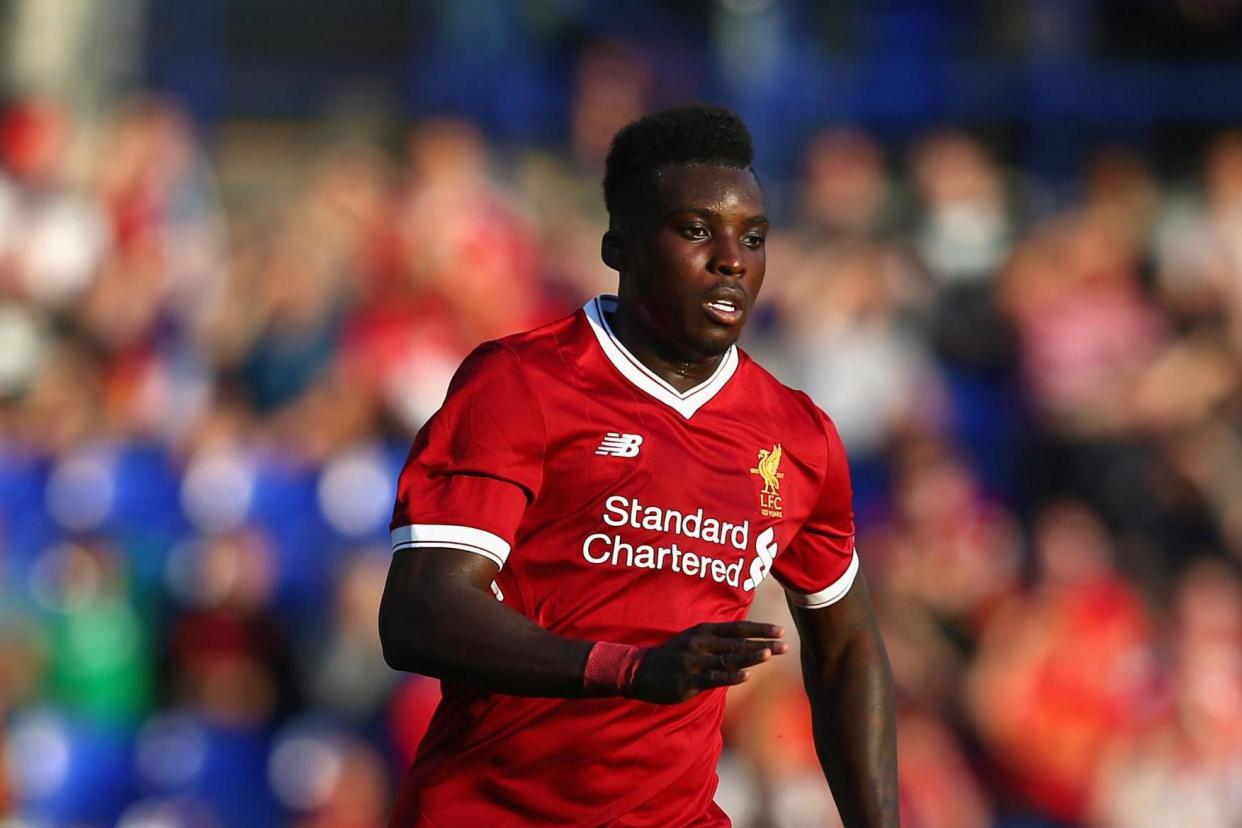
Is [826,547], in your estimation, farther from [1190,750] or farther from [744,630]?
[1190,750]

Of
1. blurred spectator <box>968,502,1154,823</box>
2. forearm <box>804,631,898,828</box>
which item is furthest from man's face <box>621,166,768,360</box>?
blurred spectator <box>968,502,1154,823</box>

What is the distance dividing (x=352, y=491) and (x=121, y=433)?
Result: 1438mm

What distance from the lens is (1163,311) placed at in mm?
10898

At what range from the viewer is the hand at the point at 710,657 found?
3395 millimetres

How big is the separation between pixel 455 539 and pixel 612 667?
0.47 metres

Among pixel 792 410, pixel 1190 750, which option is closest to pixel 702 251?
pixel 792 410

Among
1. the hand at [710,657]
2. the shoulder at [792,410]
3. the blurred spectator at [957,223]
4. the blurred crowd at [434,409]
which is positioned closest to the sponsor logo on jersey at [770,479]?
the shoulder at [792,410]

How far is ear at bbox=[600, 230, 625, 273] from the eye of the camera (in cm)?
432

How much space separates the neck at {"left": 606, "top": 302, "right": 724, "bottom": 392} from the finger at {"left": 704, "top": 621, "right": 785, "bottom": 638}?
976mm

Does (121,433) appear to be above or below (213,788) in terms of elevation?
above

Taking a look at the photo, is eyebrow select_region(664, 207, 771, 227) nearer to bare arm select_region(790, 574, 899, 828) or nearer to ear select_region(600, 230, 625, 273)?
ear select_region(600, 230, 625, 273)

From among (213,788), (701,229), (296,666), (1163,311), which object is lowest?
(213,788)

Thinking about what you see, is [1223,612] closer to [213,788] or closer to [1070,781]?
[1070,781]

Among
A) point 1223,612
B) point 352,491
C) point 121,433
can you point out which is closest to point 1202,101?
point 1223,612
